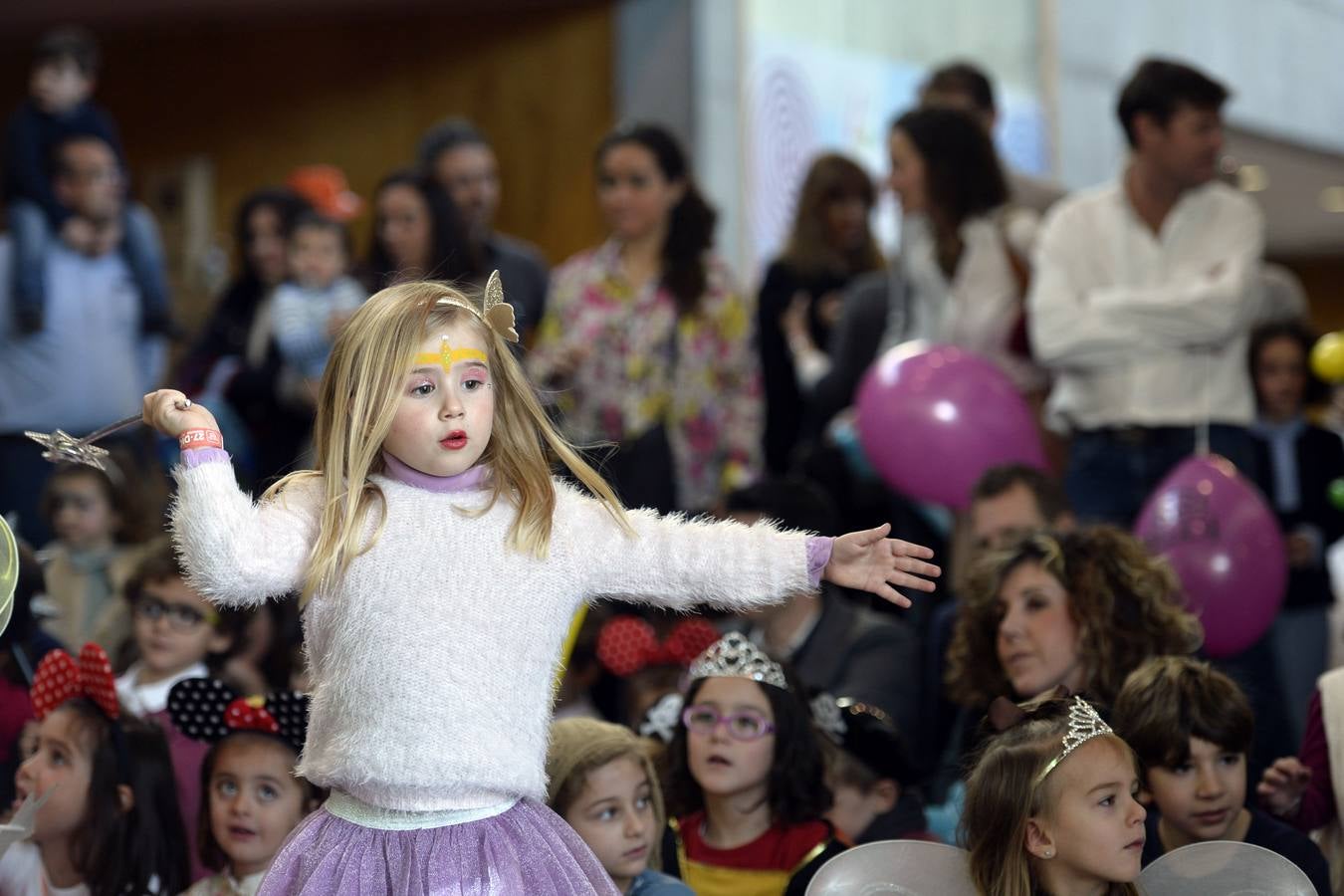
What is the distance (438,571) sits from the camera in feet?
8.41

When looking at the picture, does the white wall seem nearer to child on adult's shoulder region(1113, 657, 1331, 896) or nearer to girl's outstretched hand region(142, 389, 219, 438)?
child on adult's shoulder region(1113, 657, 1331, 896)

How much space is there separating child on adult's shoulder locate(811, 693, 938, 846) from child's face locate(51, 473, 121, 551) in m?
2.24

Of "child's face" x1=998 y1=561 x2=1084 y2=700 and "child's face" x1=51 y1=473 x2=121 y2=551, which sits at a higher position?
"child's face" x1=51 y1=473 x2=121 y2=551

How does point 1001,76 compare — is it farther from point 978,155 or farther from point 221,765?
point 221,765

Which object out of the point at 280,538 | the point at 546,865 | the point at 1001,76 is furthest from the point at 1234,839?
the point at 1001,76

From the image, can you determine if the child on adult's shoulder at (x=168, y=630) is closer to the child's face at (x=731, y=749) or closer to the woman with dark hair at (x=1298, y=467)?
the child's face at (x=731, y=749)

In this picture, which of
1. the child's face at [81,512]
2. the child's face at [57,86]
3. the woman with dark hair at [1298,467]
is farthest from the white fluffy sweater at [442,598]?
the child's face at [57,86]

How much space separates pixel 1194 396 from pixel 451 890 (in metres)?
2.98

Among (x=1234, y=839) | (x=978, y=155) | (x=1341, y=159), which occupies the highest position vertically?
(x=1341, y=159)

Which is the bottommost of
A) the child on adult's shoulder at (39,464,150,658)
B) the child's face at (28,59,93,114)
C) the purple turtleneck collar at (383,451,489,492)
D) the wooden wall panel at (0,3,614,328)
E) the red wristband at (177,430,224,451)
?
the child on adult's shoulder at (39,464,150,658)

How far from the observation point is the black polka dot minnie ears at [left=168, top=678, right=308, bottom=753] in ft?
11.4

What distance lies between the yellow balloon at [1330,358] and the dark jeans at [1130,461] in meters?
0.40

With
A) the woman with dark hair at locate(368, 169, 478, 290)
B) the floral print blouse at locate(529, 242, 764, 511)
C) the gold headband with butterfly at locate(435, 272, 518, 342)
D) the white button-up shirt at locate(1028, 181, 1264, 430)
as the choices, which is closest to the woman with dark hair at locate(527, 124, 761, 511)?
the floral print blouse at locate(529, 242, 764, 511)

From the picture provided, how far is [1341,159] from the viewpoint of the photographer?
478 inches
